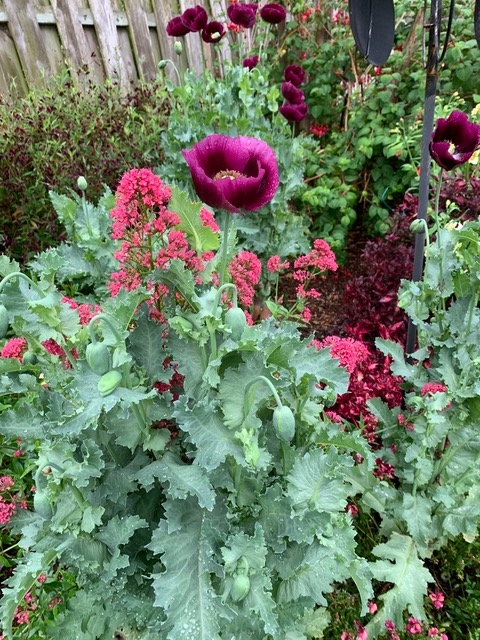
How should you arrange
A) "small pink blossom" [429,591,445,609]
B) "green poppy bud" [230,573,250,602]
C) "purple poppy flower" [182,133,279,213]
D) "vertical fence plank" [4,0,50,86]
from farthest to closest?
"vertical fence plank" [4,0,50,86]
"small pink blossom" [429,591,445,609]
"green poppy bud" [230,573,250,602]
"purple poppy flower" [182,133,279,213]

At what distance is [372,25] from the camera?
144 cm

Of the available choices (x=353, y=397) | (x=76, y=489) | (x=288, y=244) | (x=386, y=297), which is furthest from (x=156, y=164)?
(x=76, y=489)

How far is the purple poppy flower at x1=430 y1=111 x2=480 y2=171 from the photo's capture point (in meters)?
1.49

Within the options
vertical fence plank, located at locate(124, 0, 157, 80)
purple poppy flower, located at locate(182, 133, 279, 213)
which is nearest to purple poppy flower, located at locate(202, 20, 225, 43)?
vertical fence plank, located at locate(124, 0, 157, 80)

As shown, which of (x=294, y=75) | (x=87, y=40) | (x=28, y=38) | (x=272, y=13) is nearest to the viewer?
(x=294, y=75)

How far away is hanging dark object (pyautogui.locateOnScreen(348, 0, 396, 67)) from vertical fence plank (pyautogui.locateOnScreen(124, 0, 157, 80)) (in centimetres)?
334

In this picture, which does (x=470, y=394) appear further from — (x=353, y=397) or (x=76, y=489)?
(x=76, y=489)

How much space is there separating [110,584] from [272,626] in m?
0.43

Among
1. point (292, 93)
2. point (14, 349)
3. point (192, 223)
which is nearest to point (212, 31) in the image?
point (292, 93)

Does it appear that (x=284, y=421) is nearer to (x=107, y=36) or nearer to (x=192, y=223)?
(x=192, y=223)

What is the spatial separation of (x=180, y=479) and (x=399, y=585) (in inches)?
37.1

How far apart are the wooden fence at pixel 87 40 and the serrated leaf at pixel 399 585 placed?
132 inches

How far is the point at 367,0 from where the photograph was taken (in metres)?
1.42

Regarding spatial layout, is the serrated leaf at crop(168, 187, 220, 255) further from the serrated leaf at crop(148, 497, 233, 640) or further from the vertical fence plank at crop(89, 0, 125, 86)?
the vertical fence plank at crop(89, 0, 125, 86)
